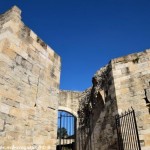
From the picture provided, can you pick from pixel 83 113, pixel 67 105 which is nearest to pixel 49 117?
pixel 83 113

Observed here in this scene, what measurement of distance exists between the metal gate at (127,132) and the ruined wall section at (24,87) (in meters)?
2.58

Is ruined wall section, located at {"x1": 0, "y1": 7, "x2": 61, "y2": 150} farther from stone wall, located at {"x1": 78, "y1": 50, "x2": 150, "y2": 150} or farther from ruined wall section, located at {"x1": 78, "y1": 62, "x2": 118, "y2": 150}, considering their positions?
ruined wall section, located at {"x1": 78, "y1": 62, "x2": 118, "y2": 150}

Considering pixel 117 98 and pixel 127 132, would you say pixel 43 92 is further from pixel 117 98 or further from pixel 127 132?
pixel 117 98

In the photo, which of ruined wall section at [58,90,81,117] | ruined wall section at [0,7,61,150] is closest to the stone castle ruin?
ruined wall section at [0,7,61,150]

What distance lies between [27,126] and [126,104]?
152 inches

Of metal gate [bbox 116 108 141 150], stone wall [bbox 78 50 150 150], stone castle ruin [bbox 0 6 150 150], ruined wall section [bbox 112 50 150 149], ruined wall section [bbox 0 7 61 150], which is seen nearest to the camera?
ruined wall section [bbox 0 7 61 150]

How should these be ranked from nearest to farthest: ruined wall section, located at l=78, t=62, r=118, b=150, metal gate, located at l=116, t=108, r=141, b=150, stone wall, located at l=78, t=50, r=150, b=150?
metal gate, located at l=116, t=108, r=141, b=150 → stone wall, located at l=78, t=50, r=150, b=150 → ruined wall section, located at l=78, t=62, r=118, b=150

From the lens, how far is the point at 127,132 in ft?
19.7

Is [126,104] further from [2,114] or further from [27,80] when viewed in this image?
[2,114]

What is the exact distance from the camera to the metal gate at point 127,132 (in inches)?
228

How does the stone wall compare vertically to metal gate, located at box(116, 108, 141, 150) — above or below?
above

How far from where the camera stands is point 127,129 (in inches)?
238

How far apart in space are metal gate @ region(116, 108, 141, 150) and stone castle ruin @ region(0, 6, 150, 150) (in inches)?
1.3

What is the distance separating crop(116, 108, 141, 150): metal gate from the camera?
5784 mm
